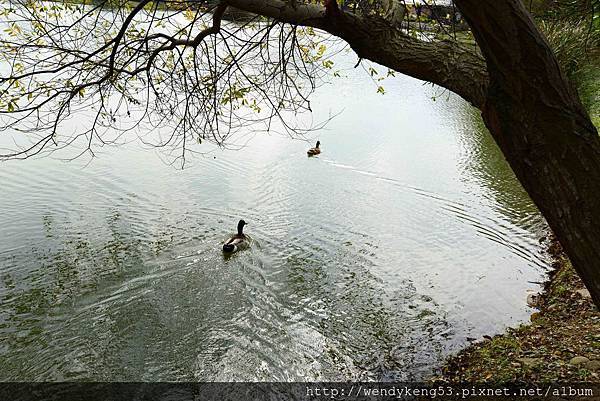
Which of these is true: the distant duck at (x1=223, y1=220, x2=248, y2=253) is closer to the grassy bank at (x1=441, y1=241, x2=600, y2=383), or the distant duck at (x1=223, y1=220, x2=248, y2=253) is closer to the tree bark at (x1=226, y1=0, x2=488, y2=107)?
the grassy bank at (x1=441, y1=241, x2=600, y2=383)

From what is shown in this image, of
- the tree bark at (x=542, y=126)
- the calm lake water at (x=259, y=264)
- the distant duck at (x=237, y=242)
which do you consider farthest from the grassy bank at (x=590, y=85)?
the tree bark at (x=542, y=126)

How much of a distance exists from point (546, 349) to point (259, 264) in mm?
4474

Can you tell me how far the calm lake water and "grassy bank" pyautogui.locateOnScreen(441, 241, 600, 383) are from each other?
1.26 ft

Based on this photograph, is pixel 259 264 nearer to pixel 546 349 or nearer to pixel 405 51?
pixel 546 349

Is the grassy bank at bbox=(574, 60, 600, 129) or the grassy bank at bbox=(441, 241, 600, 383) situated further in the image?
the grassy bank at bbox=(574, 60, 600, 129)

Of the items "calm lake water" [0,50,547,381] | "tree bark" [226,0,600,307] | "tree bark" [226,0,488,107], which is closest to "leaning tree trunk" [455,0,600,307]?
"tree bark" [226,0,600,307]

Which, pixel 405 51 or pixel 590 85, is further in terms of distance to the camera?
pixel 590 85

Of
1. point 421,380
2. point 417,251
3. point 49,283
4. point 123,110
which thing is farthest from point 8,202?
point 421,380

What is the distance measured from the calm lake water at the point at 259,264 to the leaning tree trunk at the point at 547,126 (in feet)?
11.8

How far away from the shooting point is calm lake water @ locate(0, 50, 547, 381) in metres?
5.86

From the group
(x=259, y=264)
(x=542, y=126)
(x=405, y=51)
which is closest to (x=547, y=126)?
(x=542, y=126)

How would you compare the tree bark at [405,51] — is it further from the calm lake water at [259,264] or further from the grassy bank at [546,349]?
the calm lake water at [259,264]

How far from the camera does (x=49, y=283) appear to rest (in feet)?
23.6

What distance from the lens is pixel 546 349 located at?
5.02m
